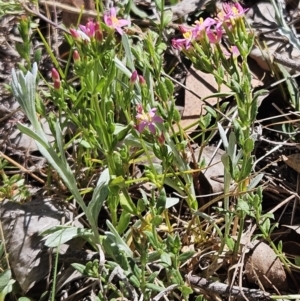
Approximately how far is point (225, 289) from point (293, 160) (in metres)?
0.46

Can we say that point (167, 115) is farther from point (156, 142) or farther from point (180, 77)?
point (180, 77)

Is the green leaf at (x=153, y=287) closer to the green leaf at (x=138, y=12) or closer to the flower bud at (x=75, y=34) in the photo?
the flower bud at (x=75, y=34)

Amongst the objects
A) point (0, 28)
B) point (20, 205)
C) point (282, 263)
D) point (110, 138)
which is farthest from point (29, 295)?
point (0, 28)

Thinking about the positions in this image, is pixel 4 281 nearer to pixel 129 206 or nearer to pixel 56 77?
pixel 129 206

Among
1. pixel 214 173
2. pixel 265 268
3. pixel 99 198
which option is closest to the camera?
pixel 99 198

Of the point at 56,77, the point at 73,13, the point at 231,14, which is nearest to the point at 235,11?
the point at 231,14

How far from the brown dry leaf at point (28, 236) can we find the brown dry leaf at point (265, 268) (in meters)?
0.50

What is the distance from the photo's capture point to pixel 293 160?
1.77 meters

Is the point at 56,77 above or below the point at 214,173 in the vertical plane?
above

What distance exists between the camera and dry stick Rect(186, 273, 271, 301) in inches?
58.9

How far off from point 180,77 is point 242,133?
83 cm

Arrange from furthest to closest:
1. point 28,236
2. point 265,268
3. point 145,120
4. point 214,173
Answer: point 214,173 < point 28,236 < point 265,268 < point 145,120

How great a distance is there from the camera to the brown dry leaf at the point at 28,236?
5.43ft

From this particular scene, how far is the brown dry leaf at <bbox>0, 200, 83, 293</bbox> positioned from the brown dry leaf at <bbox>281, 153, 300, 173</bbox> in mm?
656
